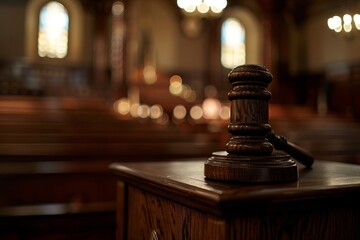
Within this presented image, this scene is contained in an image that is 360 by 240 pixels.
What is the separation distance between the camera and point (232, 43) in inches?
587

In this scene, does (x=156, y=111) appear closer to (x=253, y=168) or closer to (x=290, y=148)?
(x=290, y=148)

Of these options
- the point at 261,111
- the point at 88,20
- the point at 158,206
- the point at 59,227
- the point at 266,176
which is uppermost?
the point at 88,20

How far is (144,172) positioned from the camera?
1.20 m

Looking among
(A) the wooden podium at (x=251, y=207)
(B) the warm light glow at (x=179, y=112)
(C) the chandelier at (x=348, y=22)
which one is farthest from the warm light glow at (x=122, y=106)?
(A) the wooden podium at (x=251, y=207)

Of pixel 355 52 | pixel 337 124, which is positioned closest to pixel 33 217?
pixel 337 124

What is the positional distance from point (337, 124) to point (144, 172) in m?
9.12

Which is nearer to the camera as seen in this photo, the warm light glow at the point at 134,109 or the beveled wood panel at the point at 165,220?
the beveled wood panel at the point at 165,220

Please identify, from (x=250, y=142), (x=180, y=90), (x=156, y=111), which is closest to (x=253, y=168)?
(x=250, y=142)

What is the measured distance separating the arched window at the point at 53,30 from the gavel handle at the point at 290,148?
13000 mm

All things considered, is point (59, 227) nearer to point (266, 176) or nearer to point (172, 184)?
point (172, 184)

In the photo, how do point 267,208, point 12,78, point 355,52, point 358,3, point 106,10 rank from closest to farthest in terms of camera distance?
point 267,208, point 358,3, point 355,52, point 12,78, point 106,10

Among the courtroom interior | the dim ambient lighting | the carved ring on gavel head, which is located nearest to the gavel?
the carved ring on gavel head

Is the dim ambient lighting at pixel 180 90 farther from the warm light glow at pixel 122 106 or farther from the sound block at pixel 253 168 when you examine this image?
the sound block at pixel 253 168

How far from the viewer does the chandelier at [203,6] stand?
834 centimetres
